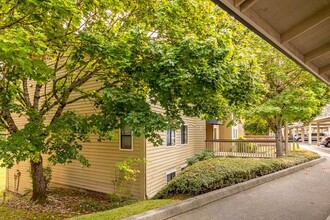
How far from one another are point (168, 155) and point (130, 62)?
23.4ft

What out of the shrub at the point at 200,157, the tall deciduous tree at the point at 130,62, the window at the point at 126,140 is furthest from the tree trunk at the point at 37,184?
the shrub at the point at 200,157

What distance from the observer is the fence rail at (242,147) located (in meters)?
17.0

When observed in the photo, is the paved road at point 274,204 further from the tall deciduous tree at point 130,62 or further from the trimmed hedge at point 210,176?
the tall deciduous tree at point 130,62

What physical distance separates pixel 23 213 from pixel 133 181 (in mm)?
4221

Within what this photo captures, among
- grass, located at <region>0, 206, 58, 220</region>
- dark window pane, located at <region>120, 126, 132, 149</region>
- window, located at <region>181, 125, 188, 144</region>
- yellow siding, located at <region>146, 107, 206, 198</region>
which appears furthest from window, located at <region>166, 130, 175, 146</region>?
grass, located at <region>0, 206, 58, 220</region>

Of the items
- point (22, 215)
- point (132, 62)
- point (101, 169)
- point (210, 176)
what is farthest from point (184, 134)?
point (22, 215)

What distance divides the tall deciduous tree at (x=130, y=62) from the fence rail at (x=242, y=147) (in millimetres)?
9320

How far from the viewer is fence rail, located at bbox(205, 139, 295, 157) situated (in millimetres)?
16984

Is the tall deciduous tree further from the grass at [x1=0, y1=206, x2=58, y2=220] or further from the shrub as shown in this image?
the shrub

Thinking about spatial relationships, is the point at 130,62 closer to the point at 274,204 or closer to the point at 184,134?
the point at 274,204

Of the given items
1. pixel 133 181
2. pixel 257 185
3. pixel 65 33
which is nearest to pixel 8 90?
pixel 65 33

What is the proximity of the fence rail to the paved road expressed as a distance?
855 centimetres

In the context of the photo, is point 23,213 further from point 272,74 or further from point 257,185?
point 272,74

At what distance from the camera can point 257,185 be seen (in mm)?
7957
